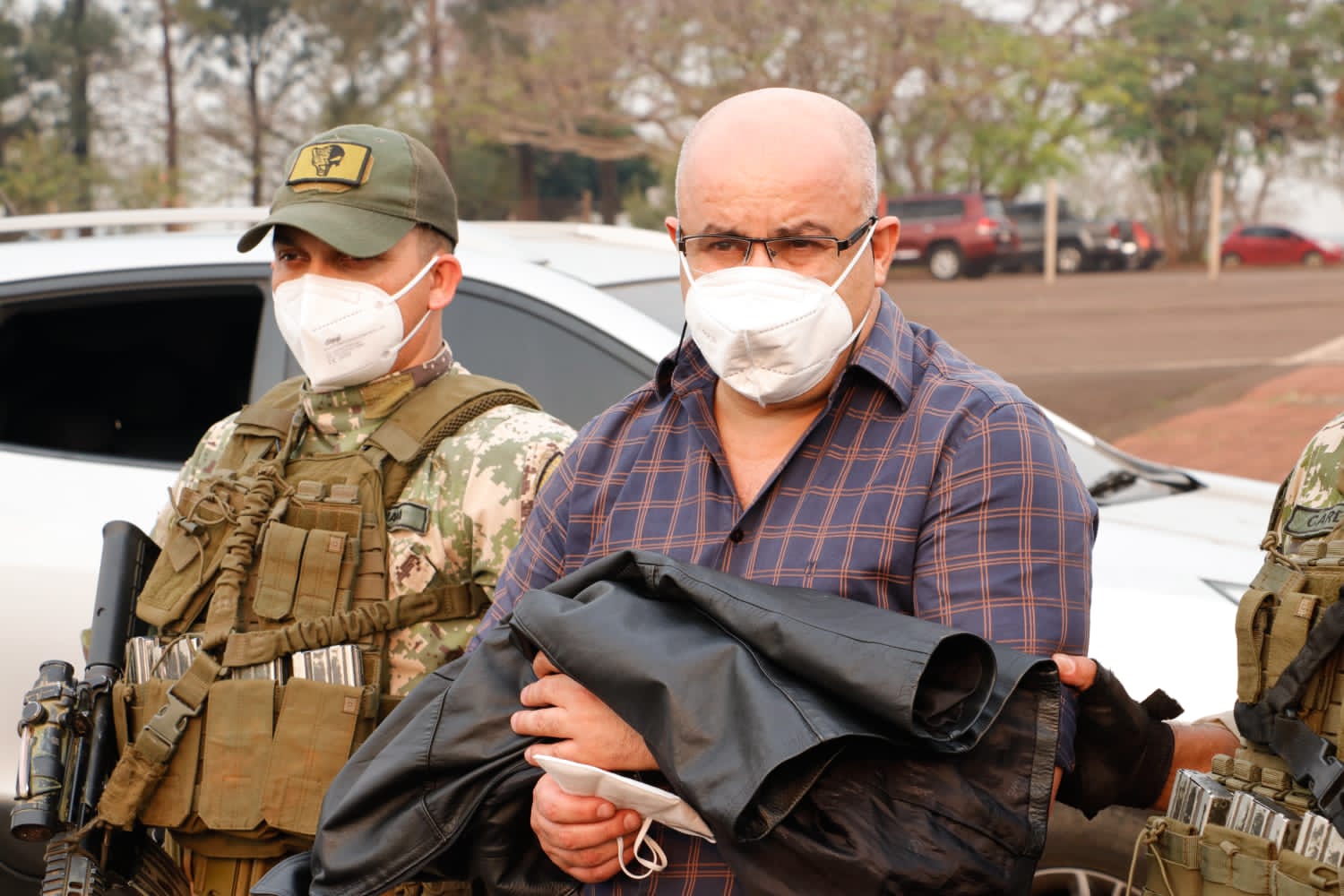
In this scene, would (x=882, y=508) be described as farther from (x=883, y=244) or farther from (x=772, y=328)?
(x=883, y=244)

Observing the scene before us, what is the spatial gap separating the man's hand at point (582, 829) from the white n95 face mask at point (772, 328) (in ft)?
2.00

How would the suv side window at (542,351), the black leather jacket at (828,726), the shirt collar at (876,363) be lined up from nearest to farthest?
the black leather jacket at (828,726) < the shirt collar at (876,363) < the suv side window at (542,351)

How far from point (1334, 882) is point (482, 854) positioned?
44.6 inches

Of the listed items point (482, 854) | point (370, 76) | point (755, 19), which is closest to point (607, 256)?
point (482, 854)

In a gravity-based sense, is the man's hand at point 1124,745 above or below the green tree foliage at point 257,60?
below

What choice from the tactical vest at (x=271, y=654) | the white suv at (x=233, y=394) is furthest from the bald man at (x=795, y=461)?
the white suv at (x=233, y=394)

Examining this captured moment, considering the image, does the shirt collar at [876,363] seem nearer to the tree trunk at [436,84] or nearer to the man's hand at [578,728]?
the man's hand at [578,728]

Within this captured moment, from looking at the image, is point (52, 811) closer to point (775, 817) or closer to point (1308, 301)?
point (775, 817)

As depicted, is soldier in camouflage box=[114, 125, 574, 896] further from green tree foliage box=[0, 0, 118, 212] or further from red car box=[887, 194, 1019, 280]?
red car box=[887, 194, 1019, 280]

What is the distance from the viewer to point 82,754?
8.26ft

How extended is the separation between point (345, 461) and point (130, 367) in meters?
2.16

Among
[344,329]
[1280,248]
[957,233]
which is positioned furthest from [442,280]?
[1280,248]

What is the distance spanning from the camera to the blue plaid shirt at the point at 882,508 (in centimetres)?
173

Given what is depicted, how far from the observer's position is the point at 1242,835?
1.94 meters
